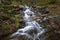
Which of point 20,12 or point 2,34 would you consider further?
point 20,12

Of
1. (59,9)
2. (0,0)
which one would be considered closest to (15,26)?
(0,0)

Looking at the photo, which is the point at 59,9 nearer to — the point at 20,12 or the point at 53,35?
the point at 20,12

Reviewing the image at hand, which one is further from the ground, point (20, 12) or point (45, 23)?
point (20, 12)

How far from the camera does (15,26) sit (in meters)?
8.72

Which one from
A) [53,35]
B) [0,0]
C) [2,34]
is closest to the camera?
[2,34]

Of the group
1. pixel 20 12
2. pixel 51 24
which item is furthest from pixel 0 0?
pixel 51 24

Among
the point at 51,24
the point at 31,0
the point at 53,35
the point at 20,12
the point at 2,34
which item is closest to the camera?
the point at 2,34

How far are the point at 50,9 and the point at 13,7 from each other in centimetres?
285

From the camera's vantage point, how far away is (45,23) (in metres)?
9.68

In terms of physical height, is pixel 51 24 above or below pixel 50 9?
below

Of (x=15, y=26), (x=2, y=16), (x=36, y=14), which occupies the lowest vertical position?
(x=15, y=26)

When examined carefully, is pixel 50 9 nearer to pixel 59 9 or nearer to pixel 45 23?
pixel 59 9

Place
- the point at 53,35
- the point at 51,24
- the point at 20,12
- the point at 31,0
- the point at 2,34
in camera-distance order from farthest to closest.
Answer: the point at 31,0, the point at 20,12, the point at 51,24, the point at 53,35, the point at 2,34

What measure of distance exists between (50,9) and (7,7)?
3.30 meters
